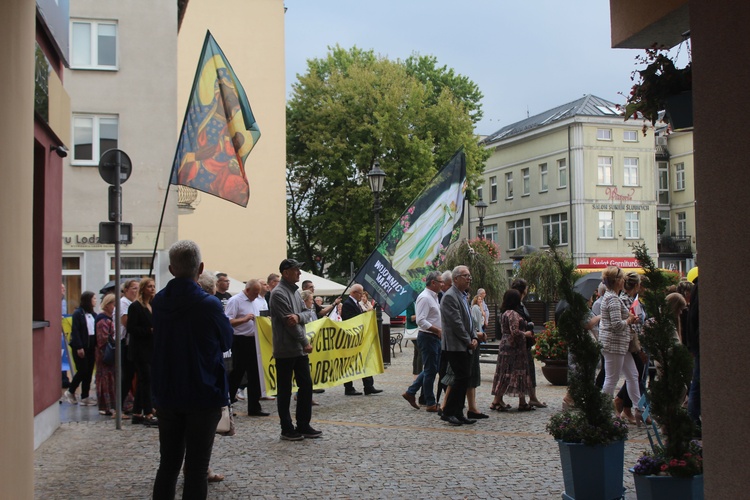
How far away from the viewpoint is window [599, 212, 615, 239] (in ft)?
197

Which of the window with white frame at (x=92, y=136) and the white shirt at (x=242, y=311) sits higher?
the window with white frame at (x=92, y=136)

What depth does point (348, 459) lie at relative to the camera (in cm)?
912

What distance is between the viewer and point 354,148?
149 feet

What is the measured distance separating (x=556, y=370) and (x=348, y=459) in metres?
7.78

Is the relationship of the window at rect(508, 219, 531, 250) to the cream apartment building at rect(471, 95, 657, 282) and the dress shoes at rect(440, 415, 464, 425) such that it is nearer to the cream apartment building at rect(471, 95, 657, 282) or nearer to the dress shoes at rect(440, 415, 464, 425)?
the cream apartment building at rect(471, 95, 657, 282)

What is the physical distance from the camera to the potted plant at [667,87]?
602cm


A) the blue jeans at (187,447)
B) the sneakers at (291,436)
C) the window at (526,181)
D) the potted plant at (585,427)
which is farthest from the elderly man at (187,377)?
the window at (526,181)

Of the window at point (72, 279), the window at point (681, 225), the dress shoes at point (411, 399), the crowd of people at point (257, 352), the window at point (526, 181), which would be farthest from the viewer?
the window at point (681, 225)

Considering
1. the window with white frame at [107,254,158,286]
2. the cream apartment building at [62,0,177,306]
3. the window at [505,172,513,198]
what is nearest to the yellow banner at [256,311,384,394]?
the cream apartment building at [62,0,177,306]

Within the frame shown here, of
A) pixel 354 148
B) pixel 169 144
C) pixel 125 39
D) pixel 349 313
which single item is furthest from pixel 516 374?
pixel 354 148

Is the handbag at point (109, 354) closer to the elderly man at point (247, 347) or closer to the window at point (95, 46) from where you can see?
the elderly man at point (247, 347)

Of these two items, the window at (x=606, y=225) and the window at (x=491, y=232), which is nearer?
the window at (x=606, y=225)

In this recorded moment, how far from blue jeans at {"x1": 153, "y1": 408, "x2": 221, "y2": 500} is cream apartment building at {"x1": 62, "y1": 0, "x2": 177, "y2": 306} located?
2023 centimetres

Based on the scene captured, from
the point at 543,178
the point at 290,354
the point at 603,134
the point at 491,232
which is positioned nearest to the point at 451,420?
the point at 290,354
